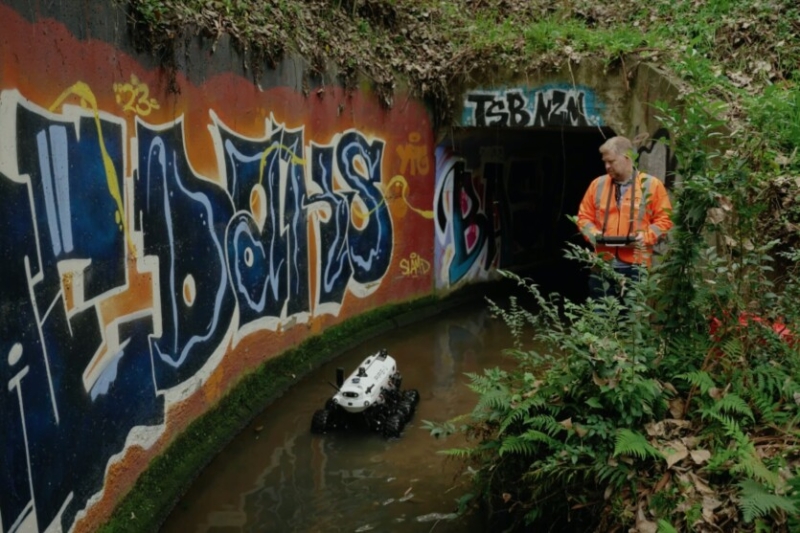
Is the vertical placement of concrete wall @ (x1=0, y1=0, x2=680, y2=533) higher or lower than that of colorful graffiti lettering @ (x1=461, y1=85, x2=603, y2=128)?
lower

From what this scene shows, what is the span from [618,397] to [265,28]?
544cm

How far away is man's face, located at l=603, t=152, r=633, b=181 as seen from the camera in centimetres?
639

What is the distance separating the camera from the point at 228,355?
692 cm

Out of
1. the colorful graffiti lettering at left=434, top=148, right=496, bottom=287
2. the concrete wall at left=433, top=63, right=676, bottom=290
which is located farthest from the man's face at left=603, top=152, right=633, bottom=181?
the colorful graffiti lettering at left=434, top=148, right=496, bottom=287

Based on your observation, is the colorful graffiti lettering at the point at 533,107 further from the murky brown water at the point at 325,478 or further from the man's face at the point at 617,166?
the murky brown water at the point at 325,478

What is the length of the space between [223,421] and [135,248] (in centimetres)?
203

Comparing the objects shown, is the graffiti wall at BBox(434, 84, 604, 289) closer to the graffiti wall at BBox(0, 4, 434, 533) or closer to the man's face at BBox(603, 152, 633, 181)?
the graffiti wall at BBox(0, 4, 434, 533)

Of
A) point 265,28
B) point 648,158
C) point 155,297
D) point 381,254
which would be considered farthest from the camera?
point 381,254

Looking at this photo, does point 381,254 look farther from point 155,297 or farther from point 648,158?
point 155,297

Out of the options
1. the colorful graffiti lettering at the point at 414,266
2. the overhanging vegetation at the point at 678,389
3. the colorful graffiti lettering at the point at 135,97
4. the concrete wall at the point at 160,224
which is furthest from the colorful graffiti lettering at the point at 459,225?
the colorful graffiti lettering at the point at 135,97

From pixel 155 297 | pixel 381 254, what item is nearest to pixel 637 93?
pixel 381 254

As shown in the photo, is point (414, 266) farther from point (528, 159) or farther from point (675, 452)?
point (675, 452)

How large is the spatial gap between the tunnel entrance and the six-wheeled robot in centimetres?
527

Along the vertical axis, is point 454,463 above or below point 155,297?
below
